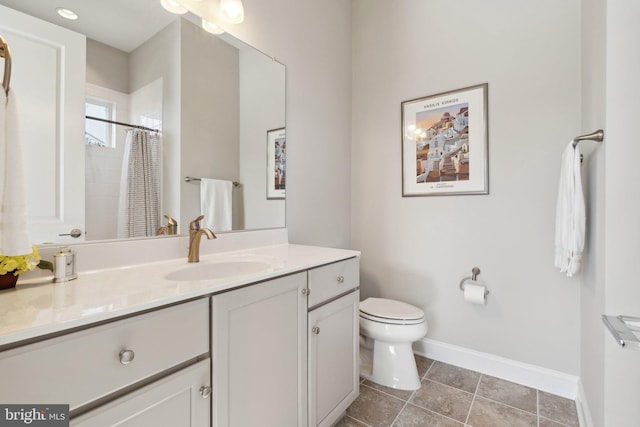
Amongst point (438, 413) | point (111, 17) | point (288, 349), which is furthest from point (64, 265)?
point (438, 413)

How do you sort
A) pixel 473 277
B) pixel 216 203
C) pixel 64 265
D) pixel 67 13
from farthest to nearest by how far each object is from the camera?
1. pixel 473 277
2. pixel 216 203
3. pixel 67 13
4. pixel 64 265

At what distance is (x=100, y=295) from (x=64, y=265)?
28 cm

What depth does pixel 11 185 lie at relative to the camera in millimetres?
711

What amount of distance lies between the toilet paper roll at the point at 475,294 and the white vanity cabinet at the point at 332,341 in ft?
2.68

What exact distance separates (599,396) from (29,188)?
2219mm

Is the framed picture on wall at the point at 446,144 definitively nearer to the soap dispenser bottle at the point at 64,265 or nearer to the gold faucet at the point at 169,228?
the gold faucet at the point at 169,228

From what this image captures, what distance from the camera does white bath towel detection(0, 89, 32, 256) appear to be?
0.70 m

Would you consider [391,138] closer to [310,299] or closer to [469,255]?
[469,255]

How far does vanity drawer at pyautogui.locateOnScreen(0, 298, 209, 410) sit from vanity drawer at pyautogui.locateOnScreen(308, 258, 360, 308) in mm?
509

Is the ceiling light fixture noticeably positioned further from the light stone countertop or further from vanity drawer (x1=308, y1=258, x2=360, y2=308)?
vanity drawer (x1=308, y1=258, x2=360, y2=308)

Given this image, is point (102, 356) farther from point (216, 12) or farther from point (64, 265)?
point (216, 12)

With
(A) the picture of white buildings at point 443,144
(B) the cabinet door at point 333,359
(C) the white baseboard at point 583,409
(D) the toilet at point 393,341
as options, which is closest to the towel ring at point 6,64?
(B) the cabinet door at point 333,359

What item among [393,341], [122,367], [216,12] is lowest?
[393,341]

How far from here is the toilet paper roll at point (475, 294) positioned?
1.78m
